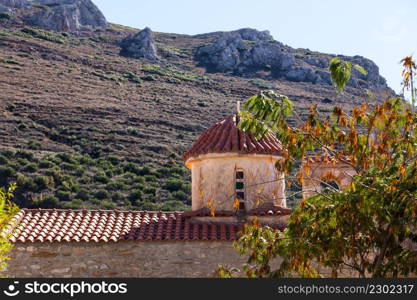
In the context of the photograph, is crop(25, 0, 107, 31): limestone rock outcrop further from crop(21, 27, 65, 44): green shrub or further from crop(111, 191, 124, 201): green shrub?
crop(111, 191, 124, 201): green shrub

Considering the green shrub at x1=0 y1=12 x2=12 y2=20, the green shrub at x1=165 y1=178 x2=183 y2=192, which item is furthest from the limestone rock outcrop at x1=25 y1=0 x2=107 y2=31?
the green shrub at x1=165 y1=178 x2=183 y2=192

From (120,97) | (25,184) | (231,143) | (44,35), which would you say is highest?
(44,35)

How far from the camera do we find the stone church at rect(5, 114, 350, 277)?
1184 centimetres

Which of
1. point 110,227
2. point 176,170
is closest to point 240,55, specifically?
point 176,170

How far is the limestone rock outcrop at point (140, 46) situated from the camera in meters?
75.3

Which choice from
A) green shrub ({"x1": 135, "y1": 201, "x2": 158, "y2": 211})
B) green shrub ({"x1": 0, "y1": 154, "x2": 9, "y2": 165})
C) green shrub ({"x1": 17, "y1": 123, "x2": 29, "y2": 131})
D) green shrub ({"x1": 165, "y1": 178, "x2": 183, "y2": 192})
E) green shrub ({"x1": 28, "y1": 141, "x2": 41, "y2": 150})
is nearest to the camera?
green shrub ({"x1": 135, "y1": 201, "x2": 158, "y2": 211})

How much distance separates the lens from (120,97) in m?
56.7

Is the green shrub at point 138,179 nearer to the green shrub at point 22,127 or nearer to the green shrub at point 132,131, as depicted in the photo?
the green shrub at point 132,131

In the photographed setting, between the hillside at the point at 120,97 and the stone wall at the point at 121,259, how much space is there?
14749 millimetres

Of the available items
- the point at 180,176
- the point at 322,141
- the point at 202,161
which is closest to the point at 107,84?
the point at 180,176

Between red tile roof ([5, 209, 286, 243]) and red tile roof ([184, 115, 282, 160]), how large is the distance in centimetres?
165

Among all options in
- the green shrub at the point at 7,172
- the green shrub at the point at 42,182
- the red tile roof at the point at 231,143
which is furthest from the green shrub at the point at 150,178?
the red tile roof at the point at 231,143

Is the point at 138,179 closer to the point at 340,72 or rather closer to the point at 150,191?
the point at 150,191

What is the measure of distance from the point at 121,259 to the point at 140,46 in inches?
2602
